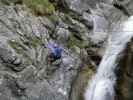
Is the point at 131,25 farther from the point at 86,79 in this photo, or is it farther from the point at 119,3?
the point at 86,79

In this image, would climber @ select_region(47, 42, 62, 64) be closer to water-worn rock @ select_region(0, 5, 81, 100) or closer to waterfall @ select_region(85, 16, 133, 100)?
water-worn rock @ select_region(0, 5, 81, 100)

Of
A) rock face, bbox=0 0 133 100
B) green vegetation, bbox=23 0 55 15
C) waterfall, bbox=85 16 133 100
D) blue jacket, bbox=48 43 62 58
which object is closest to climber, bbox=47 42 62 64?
blue jacket, bbox=48 43 62 58

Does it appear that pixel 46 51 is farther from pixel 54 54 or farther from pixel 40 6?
pixel 40 6

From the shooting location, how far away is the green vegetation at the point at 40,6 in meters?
15.5

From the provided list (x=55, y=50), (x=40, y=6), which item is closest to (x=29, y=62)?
(x=55, y=50)

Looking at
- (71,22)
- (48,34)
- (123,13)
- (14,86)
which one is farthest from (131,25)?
(14,86)

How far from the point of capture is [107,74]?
13438mm

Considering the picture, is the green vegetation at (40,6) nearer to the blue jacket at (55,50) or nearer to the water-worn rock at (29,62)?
the water-worn rock at (29,62)

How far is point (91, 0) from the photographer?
18.2m

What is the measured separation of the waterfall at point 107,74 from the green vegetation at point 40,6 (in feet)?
9.75

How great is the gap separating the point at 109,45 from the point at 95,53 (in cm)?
107

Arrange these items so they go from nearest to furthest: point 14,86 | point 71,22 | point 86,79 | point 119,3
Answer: point 14,86 → point 86,79 → point 71,22 → point 119,3

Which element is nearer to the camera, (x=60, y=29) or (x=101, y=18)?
(x=60, y=29)

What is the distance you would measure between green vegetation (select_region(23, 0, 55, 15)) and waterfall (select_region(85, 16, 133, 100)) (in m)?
2.97
